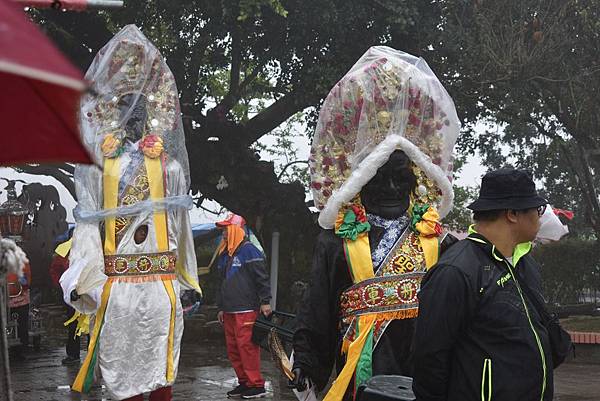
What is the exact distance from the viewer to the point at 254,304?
9219mm

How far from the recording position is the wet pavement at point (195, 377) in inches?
352

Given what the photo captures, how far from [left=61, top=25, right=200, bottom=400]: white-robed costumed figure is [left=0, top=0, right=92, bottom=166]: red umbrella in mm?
4070

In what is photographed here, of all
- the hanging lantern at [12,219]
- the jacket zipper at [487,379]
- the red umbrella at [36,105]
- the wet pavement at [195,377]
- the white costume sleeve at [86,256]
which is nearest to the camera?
the red umbrella at [36,105]

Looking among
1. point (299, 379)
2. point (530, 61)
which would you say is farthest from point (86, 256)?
point (530, 61)

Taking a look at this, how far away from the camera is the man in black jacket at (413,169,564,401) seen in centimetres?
313

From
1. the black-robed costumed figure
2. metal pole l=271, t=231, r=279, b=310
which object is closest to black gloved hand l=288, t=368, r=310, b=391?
the black-robed costumed figure

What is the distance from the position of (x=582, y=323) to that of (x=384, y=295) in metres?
10.3

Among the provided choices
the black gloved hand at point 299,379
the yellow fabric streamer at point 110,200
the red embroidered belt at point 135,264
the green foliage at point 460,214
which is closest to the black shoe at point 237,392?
the red embroidered belt at point 135,264

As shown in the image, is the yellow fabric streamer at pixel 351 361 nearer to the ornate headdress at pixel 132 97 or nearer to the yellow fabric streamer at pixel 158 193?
the yellow fabric streamer at pixel 158 193

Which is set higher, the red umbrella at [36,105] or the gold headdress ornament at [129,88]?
the gold headdress ornament at [129,88]

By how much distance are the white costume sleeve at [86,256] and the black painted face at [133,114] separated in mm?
395

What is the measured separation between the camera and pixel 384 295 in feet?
14.2

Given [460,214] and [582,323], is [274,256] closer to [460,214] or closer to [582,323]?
[460,214]

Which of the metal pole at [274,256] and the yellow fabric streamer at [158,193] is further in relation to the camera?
the metal pole at [274,256]
